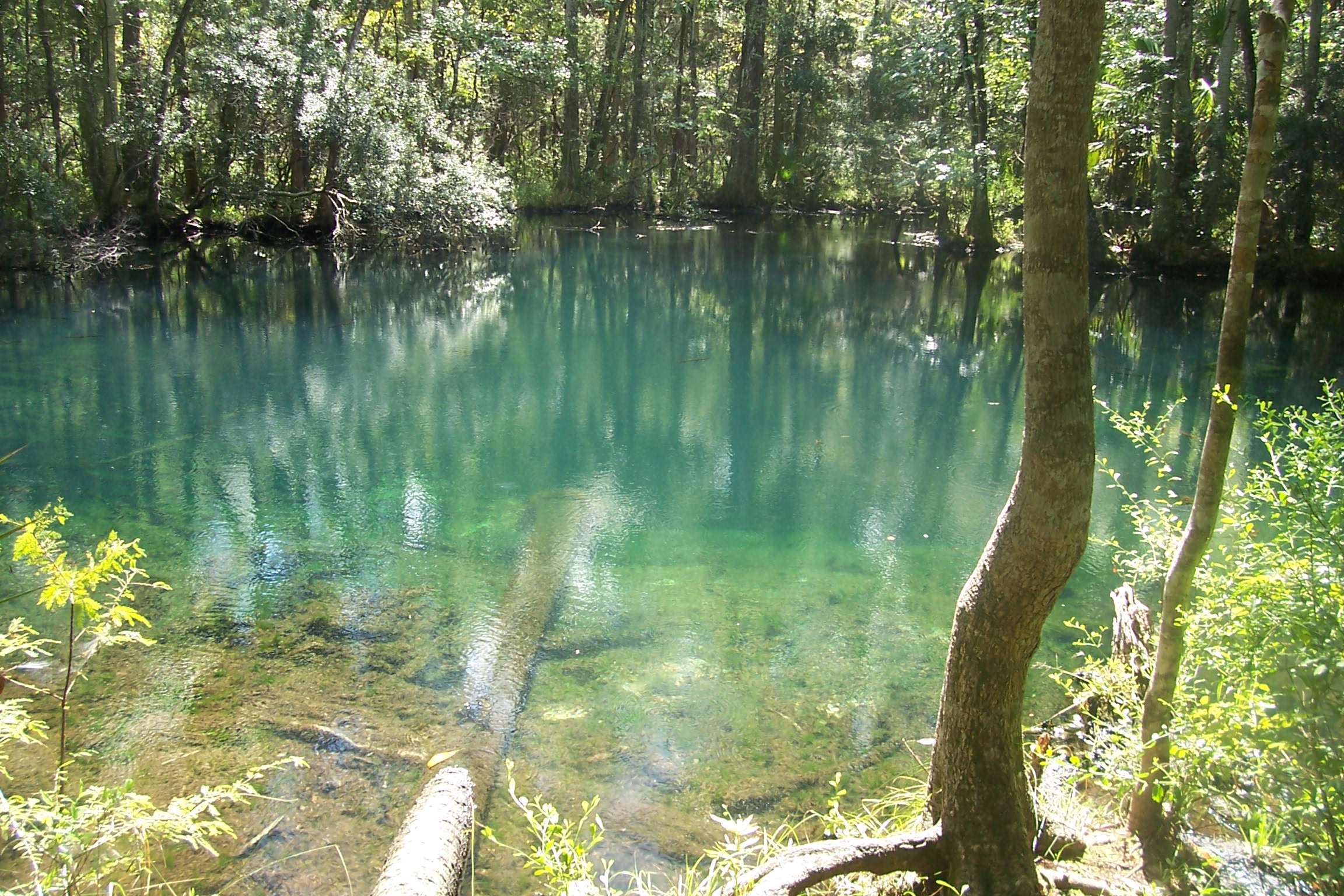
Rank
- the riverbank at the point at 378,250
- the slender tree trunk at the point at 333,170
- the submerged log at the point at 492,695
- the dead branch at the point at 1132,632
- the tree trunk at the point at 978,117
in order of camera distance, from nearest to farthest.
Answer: the submerged log at the point at 492,695, the dead branch at the point at 1132,632, the riverbank at the point at 378,250, the slender tree trunk at the point at 333,170, the tree trunk at the point at 978,117

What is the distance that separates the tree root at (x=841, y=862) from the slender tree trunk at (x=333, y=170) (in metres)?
19.0

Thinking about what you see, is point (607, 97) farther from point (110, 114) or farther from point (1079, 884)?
point (1079, 884)

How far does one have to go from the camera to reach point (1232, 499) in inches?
129

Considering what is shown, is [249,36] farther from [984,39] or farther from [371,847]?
[371,847]

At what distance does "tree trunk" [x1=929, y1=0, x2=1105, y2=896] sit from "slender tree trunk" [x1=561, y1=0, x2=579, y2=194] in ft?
90.3

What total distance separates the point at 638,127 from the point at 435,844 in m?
30.5

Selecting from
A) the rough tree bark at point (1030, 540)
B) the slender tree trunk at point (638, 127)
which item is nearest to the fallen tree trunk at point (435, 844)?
the rough tree bark at point (1030, 540)

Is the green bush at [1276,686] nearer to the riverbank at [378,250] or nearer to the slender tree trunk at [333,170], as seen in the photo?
the riverbank at [378,250]

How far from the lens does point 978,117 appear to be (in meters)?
20.9

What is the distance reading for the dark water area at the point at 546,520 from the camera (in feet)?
13.8

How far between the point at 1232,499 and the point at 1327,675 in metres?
0.91

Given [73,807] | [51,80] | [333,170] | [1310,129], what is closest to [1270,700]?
[73,807]

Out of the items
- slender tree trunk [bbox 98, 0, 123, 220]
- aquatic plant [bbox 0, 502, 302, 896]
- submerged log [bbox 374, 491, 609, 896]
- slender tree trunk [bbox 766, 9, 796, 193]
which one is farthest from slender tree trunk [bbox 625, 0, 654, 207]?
aquatic plant [bbox 0, 502, 302, 896]

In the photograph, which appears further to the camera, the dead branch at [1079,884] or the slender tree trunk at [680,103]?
the slender tree trunk at [680,103]
